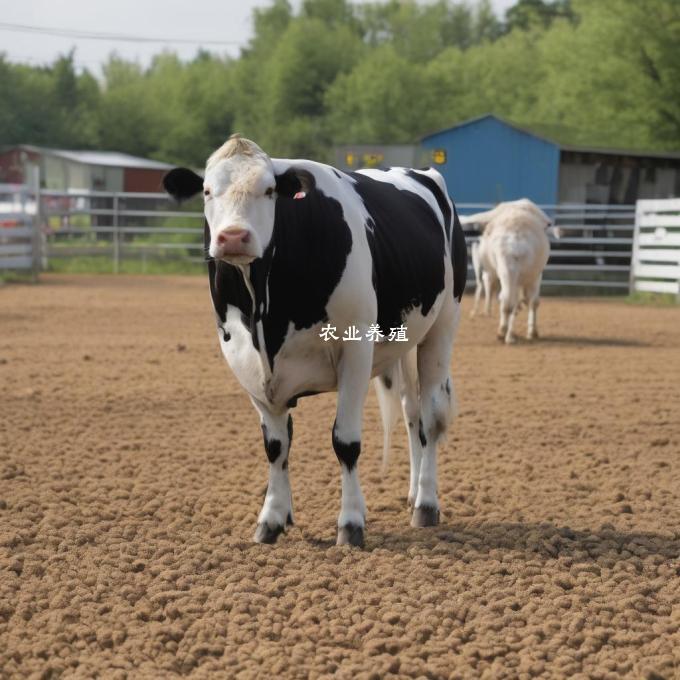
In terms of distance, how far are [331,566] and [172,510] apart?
4.26 ft

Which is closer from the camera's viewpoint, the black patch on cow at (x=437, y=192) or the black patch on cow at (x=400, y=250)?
the black patch on cow at (x=400, y=250)

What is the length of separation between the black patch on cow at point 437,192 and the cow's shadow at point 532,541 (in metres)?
1.79

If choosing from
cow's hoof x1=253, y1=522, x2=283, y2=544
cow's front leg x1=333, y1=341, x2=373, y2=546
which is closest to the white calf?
cow's front leg x1=333, y1=341, x2=373, y2=546

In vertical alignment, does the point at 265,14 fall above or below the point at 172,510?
above

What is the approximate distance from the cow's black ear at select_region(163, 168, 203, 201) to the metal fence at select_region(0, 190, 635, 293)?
16.8 meters

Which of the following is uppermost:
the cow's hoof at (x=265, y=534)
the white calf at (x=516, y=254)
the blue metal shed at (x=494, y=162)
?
the blue metal shed at (x=494, y=162)

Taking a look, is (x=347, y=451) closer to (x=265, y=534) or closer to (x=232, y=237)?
(x=265, y=534)

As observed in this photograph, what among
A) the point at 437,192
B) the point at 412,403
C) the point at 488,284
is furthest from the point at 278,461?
the point at 488,284

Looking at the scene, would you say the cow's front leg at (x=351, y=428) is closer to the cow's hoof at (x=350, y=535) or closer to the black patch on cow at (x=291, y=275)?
the cow's hoof at (x=350, y=535)

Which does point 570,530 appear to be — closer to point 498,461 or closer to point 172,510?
point 498,461

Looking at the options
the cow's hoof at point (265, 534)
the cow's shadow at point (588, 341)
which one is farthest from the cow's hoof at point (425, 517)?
the cow's shadow at point (588, 341)

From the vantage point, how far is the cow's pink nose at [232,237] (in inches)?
171

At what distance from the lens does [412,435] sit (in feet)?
19.9

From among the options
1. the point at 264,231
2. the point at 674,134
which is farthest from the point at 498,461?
the point at 674,134
